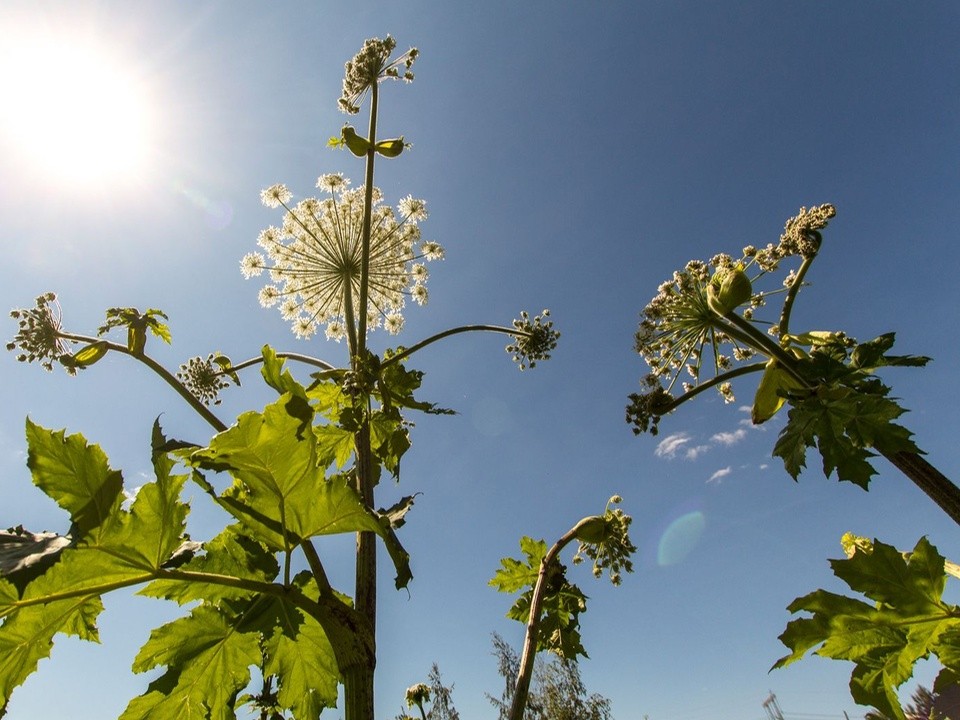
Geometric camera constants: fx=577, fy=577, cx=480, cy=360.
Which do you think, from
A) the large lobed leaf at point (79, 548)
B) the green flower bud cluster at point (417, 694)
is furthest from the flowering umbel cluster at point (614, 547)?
the green flower bud cluster at point (417, 694)

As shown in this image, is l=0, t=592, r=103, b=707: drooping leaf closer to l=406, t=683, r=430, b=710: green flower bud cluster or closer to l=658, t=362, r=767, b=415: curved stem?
l=658, t=362, r=767, b=415: curved stem

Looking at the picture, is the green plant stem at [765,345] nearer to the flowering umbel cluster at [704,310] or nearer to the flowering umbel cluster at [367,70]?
the flowering umbel cluster at [704,310]

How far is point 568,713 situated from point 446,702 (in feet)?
26.2

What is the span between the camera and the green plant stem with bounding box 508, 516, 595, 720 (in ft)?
7.78

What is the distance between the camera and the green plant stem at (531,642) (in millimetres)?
2371

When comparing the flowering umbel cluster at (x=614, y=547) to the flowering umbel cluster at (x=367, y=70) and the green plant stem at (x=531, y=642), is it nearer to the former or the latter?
the green plant stem at (x=531, y=642)

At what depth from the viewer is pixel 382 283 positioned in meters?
8.46

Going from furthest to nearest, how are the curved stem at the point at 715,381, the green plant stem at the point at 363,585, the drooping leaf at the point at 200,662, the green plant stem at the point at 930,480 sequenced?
the curved stem at the point at 715,381
the green plant stem at the point at 930,480
the drooping leaf at the point at 200,662
the green plant stem at the point at 363,585

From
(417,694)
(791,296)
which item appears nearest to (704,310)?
(791,296)

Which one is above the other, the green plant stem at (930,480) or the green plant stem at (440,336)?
the green plant stem at (440,336)

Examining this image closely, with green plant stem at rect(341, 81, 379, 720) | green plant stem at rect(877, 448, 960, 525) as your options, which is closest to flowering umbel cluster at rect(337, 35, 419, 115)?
green plant stem at rect(341, 81, 379, 720)

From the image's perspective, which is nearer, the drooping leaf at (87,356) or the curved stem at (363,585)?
the curved stem at (363,585)

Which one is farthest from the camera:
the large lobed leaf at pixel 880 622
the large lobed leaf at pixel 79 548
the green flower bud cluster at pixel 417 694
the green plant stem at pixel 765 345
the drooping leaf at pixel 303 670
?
the green flower bud cluster at pixel 417 694

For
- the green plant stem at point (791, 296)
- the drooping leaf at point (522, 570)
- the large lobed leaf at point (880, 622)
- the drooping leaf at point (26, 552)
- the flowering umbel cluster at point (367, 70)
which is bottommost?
the large lobed leaf at point (880, 622)
